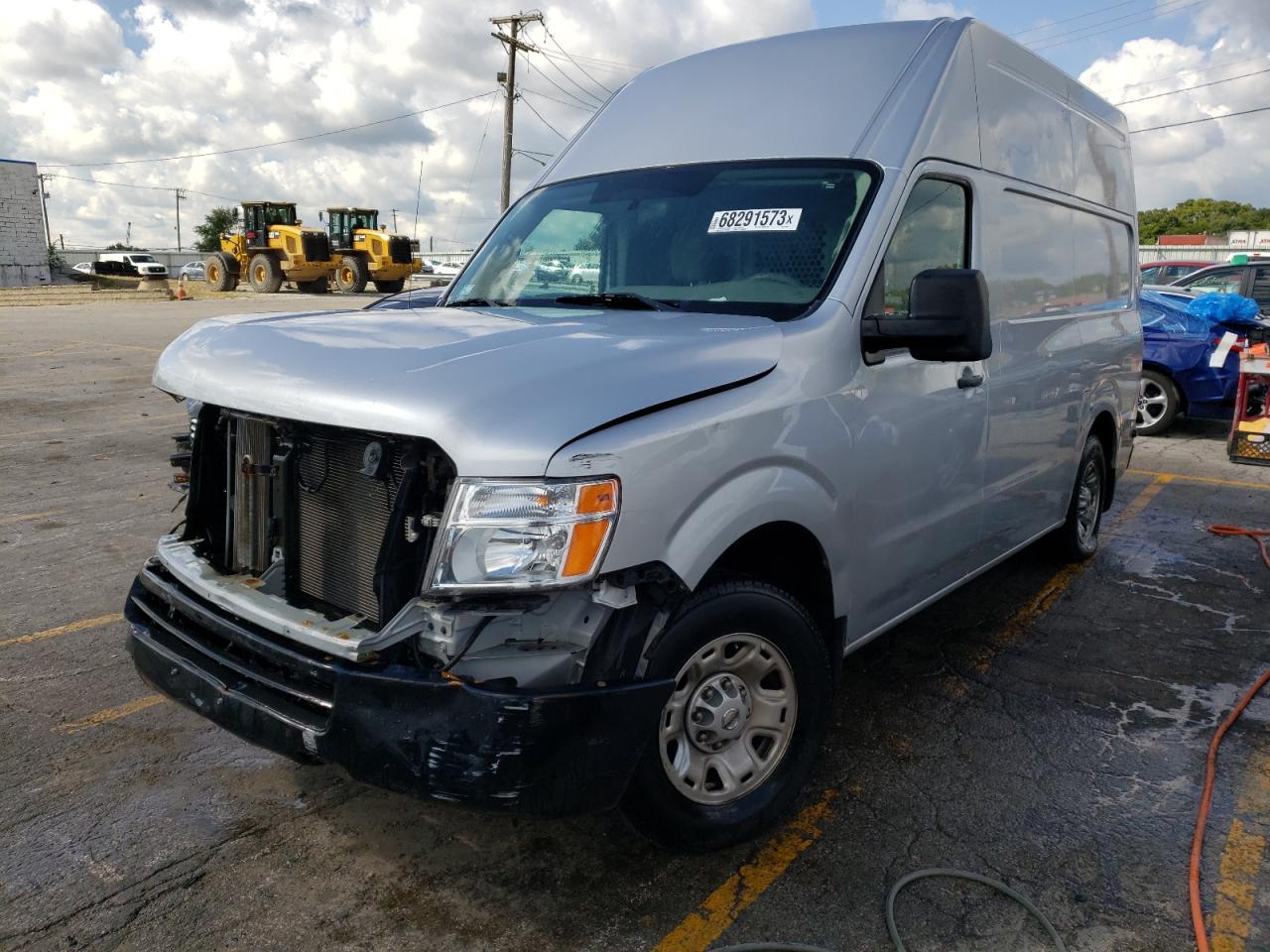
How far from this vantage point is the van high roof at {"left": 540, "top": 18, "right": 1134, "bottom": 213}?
3609mm

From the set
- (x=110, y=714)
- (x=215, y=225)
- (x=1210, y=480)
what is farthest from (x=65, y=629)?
(x=215, y=225)

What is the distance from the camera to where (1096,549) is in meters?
6.52

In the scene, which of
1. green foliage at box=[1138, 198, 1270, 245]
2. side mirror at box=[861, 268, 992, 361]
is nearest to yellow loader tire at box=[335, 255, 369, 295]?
side mirror at box=[861, 268, 992, 361]

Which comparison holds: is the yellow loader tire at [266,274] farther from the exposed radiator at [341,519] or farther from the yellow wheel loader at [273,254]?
the exposed radiator at [341,519]

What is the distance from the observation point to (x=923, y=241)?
366 centimetres

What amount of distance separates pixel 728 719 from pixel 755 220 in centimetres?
170

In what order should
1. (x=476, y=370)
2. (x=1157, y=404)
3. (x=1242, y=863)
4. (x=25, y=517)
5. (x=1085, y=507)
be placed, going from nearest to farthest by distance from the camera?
(x=476, y=370) → (x=1242, y=863) → (x=1085, y=507) → (x=25, y=517) → (x=1157, y=404)

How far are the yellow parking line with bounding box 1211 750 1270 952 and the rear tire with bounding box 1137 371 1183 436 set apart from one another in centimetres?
784

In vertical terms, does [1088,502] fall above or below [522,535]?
below

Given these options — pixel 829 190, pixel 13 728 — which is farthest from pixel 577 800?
pixel 13 728

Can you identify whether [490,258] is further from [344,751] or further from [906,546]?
[344,751]

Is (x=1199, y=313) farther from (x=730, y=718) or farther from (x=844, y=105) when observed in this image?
(x=730, y=718)

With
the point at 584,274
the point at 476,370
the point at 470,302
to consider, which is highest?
the point at 584,274

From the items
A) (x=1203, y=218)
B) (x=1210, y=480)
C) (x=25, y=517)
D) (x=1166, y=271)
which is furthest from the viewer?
(x=1203, y=218)
